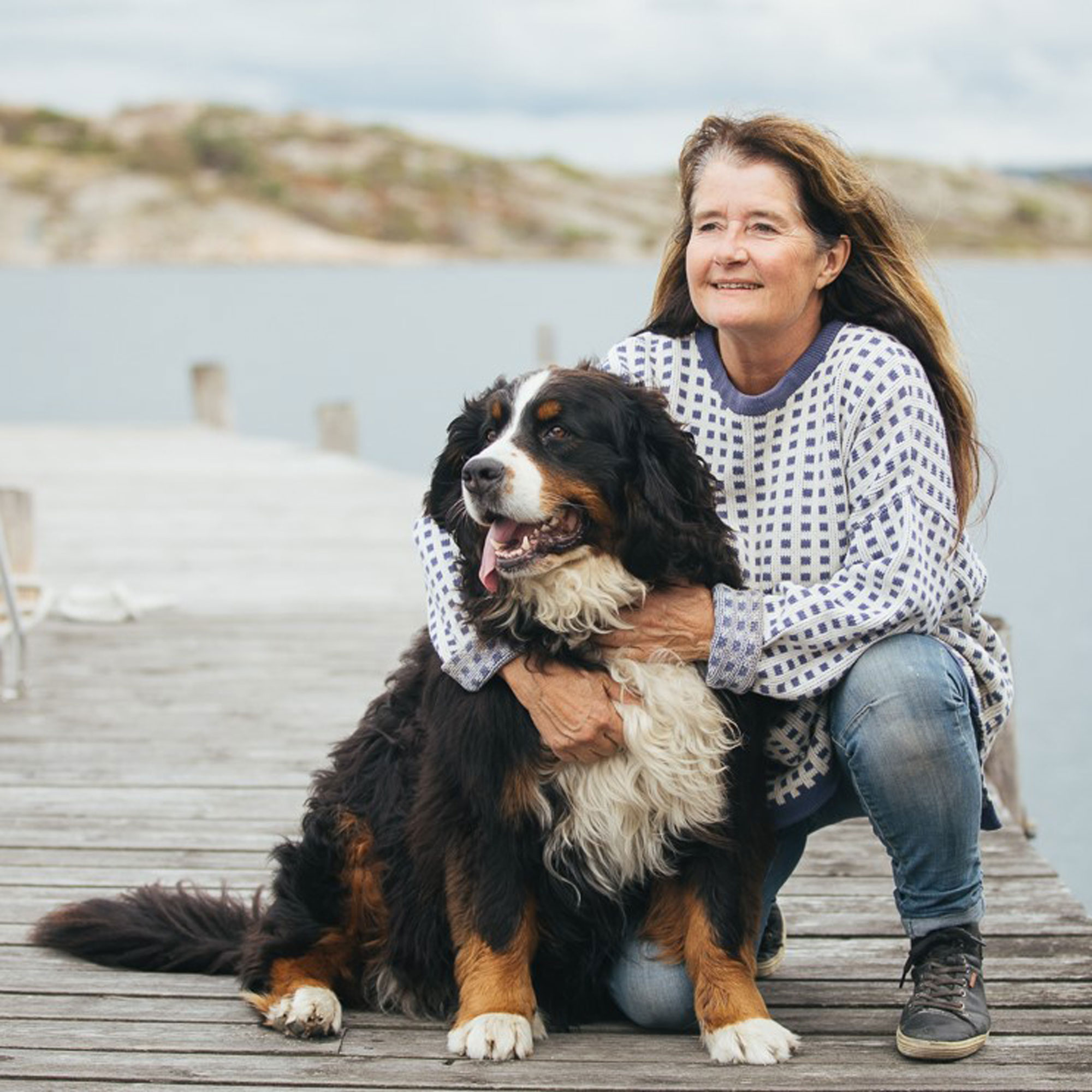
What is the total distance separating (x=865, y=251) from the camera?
2.92 meters

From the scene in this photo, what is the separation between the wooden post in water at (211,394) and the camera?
1495 centimetres

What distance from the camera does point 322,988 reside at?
9.02 ft

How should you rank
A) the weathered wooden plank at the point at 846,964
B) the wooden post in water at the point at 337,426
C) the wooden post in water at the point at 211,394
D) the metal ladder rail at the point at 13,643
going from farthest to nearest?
the wooden post in water at the point at 211,394 < the wooden post in water at the point at 337,426 < the metal ladder rail at the point at 13,643 < the weathered wooden plank at the point at 846,964

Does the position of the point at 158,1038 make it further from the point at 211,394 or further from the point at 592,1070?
the point at 211,394

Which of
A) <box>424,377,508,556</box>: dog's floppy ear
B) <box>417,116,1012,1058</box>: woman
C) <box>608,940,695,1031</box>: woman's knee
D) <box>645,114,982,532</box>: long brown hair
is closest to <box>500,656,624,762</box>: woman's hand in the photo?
<box>417,116,1012,1058</box>: woman

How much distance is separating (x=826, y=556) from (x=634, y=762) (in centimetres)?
48

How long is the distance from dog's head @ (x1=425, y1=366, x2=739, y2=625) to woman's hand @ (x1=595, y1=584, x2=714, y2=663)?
0.03 m

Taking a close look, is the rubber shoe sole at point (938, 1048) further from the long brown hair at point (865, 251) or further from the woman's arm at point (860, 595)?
the long brown hair at point (865, 251)

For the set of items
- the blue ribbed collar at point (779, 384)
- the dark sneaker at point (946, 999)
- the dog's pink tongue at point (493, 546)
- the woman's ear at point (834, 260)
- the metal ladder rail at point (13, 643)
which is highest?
the woman's ear at point (834, 260)

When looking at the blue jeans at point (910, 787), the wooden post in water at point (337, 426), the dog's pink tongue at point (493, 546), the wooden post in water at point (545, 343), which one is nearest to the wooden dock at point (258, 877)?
the blue jeans at point (910, 787)

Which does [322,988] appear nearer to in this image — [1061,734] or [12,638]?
[12,638]

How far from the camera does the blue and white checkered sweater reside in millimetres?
2646

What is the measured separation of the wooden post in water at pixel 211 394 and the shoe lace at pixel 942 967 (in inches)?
504

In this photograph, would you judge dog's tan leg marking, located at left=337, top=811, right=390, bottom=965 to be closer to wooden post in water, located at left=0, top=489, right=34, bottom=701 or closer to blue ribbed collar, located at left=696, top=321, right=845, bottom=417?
blue ribbed collar, located at left=696, top=321, right=845, bottom=417
